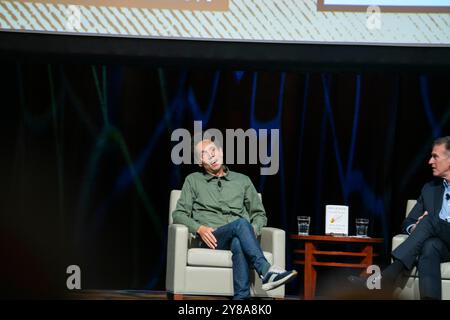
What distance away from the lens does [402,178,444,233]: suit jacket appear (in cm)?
441

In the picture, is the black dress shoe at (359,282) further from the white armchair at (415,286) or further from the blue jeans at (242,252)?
the blue jeans at (242,252)

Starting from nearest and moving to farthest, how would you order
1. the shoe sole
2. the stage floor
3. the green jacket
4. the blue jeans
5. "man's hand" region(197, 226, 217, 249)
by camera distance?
the shoe sole < the blue jeans < "man's hand" region(197, 226, 217, 249) < the green jacket < the stage floor

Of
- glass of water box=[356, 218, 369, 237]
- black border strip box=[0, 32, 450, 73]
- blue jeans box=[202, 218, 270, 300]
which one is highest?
black border strip box=[0, 32, 450, 73]

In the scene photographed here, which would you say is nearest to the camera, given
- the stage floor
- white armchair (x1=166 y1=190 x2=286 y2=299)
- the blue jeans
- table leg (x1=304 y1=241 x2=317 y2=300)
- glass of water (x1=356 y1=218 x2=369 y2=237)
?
the blue jeans

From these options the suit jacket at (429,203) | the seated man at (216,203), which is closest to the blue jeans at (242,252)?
the seated man at (216,203)

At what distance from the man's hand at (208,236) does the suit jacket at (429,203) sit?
1115mm

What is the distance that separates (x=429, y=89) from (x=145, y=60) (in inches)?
80.7

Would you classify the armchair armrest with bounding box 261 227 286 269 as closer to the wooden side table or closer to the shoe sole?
the shoe sole

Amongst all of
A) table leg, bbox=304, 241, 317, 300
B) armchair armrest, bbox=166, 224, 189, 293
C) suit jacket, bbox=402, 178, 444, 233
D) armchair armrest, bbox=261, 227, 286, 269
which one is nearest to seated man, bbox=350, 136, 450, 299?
suit jacket, bbox=402, 178, 444, 233

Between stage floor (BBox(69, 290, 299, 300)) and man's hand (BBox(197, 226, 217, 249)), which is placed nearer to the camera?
man's hand (BBox(197, 226, 217, 249))

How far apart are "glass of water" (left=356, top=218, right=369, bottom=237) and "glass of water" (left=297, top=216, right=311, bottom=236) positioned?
1.06ft

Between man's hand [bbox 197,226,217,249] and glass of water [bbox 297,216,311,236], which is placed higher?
glass of water [bbox 297,216,311,236]
